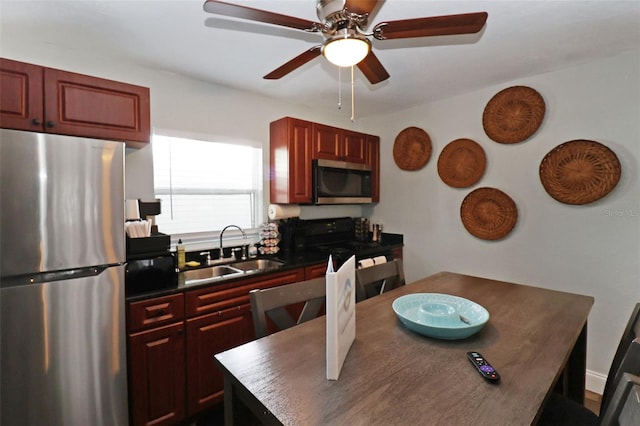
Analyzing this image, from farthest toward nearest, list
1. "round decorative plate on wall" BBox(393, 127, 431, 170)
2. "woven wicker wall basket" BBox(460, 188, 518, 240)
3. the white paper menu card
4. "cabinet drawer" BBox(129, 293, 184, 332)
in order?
"round decorative plate on wall" BBox(393, 127, 431, 170), "woven wicker wall basket" BBox(460, 188, 518, 240), "cabinet drawer" BBox(129, 293, 184, 332), the white paper menu card

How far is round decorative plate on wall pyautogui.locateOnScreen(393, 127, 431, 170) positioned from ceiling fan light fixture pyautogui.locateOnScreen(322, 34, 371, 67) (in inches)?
78.9

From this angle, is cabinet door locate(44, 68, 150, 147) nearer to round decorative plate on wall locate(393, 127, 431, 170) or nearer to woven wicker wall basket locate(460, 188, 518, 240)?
round decorative plate on wall locate(393, 127, 431, 170)

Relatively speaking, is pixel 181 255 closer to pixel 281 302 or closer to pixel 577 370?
pixel 281 302

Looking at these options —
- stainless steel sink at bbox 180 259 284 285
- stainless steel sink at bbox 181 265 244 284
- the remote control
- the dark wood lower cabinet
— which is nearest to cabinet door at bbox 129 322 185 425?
the dark wood lower cabinet

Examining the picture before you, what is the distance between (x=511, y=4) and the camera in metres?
1.50

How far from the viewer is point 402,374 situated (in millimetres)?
902

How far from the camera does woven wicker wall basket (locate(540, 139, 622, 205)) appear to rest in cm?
210

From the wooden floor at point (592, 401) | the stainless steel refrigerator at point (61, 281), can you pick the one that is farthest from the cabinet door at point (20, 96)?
the wooden floor at point (592, 401)

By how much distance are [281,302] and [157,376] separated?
38.9 inches

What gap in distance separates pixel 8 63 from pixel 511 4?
2.49 meters

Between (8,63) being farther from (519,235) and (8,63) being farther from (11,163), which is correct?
(519,235)

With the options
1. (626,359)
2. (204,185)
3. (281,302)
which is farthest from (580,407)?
(204,185)

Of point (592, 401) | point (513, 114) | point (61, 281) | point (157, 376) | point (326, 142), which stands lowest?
point (592, 401)

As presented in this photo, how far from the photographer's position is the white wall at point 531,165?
81.0 inches
